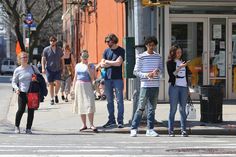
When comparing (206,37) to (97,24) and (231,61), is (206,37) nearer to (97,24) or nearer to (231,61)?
(231,61)

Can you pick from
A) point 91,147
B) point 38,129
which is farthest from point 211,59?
point 91,147

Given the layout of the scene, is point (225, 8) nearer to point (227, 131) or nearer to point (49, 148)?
point (227, 131)

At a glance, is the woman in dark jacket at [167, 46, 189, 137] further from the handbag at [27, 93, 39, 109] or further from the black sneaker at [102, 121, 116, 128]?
the handbag at [27, 93, 39, 109]

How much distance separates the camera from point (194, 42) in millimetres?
17906

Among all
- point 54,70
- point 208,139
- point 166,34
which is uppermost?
point 166,34

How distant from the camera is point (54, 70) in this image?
17.4m

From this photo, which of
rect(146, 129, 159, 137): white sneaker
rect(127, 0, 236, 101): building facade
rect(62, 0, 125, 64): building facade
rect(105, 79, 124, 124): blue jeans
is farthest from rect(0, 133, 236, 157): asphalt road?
rect(62, 0, 125, 64): building facade

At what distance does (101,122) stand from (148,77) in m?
2.74

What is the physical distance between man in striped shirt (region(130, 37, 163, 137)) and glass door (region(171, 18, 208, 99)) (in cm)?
634

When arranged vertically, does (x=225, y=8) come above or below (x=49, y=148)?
above

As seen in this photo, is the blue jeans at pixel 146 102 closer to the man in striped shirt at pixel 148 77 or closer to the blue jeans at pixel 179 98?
Result: the man in striped shirt at pixel 148 77

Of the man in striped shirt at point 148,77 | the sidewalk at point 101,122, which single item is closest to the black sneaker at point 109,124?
the sidewalk at point 101,122

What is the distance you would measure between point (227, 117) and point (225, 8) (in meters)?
4.85

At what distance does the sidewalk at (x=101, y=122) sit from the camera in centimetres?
1222
